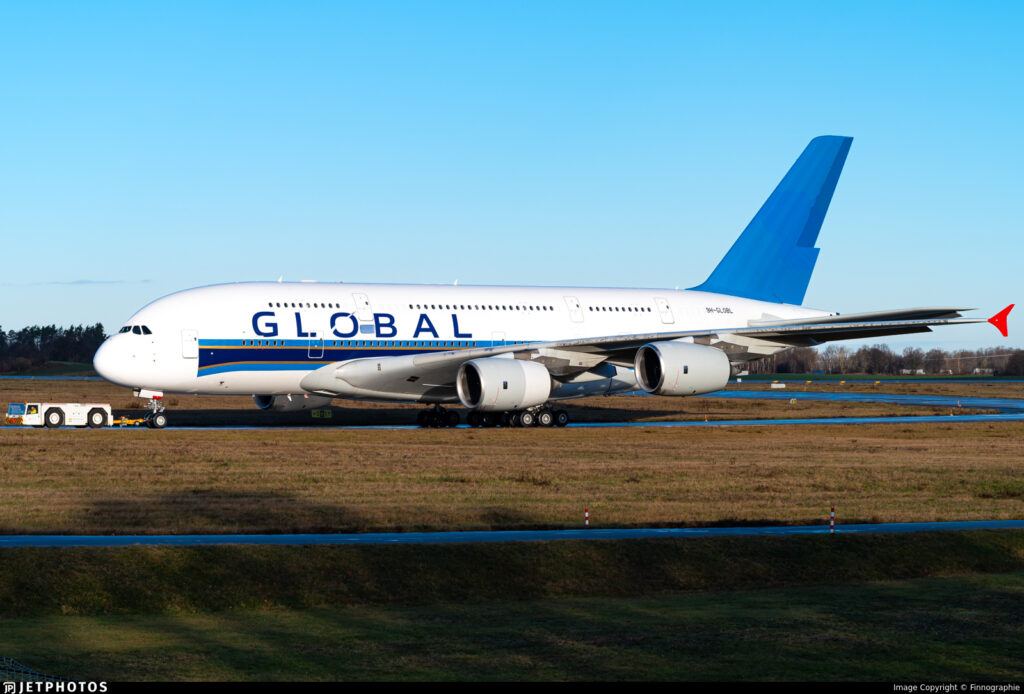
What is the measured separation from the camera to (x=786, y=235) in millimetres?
53188

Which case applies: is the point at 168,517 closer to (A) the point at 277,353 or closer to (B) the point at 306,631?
(B) the point at 306,631

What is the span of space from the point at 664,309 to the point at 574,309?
424 cm

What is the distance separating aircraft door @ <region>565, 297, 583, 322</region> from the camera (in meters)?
48.9

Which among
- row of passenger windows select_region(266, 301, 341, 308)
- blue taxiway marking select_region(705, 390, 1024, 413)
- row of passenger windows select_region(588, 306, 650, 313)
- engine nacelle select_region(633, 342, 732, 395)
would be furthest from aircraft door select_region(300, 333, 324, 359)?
blue taxiway marking select_region(705, 390, 1024, 413)

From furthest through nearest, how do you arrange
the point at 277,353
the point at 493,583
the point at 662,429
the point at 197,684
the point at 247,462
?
the point at 662,429, the point at 277,353, the point at 247,462, the point at 493,583, the point at 197,684

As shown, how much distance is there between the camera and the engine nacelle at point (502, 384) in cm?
4197

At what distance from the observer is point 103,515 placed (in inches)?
931

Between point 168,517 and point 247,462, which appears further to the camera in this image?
point 247,462

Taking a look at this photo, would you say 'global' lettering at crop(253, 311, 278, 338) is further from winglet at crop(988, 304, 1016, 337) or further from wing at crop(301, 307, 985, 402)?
winglet at crop(988, 304, 1016, 337)

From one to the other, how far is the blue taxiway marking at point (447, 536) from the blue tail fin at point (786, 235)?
3036 cm

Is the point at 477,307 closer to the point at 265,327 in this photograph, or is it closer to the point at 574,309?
the point at 574,309

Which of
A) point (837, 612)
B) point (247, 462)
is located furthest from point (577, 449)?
point (837, 612)

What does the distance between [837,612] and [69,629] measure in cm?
948

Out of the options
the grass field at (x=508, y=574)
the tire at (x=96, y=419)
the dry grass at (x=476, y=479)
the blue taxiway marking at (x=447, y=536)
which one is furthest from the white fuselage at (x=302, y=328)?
the blue taxiway marking at (x=447, y=536)
